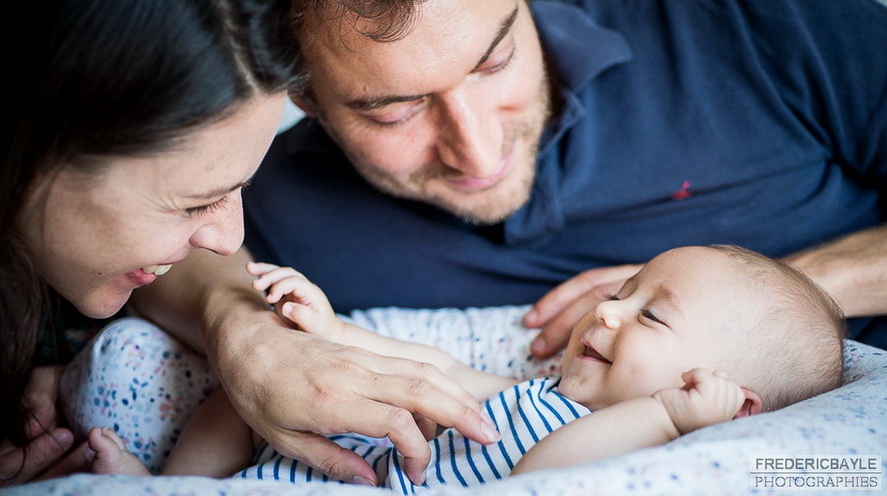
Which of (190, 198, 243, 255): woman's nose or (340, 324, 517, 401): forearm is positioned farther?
(340, 324, 517, 401): forearm

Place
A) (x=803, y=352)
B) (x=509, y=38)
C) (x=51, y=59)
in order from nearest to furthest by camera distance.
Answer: (x=51, y=59), (x=803, y=352), (x=509, y=38)

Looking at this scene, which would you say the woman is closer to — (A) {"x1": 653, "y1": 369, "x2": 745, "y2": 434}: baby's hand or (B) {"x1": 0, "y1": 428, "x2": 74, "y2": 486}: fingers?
(B) {"x1": 0, "y1": 428, "x2": 74, "y2": 486}: fingers

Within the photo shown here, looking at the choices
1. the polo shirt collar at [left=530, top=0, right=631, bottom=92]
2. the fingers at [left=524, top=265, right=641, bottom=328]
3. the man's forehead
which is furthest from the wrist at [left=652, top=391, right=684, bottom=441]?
the polo shirt collar at [left=530, top=0, right=631, bottom=92]

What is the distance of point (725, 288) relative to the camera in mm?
1167

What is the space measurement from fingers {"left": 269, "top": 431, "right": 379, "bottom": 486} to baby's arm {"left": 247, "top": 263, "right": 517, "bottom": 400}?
20cm

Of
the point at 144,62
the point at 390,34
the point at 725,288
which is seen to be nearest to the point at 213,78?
the point at 144,62

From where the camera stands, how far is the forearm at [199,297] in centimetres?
129

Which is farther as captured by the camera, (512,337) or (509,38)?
(512,337)

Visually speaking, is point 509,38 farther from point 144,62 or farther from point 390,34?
point 144,62

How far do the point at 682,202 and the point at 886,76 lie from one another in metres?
0.51

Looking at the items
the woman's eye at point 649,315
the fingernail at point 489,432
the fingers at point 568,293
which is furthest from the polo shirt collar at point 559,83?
the fingernail at point 489,432

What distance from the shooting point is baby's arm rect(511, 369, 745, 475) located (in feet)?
3.16

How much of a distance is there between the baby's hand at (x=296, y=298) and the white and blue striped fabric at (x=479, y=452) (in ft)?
0.71

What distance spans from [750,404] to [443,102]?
704 mm
